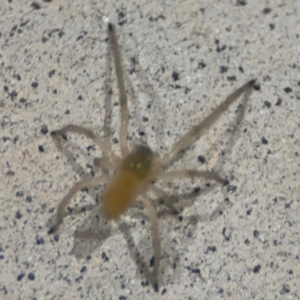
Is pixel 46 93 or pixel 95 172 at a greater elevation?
pixel 46 93

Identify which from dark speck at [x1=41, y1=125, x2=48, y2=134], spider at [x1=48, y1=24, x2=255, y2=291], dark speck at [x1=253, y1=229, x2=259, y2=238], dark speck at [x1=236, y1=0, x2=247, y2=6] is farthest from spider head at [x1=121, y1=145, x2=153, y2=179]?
dark speck at [x1=236, y1=0, x2=247, y2=6]

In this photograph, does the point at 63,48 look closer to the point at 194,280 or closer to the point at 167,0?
the point at 167,0

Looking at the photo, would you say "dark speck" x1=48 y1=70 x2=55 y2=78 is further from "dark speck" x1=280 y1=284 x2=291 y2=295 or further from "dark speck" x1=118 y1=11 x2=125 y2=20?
"dark speck" x1=280 y1=284 x2=291 y2=295

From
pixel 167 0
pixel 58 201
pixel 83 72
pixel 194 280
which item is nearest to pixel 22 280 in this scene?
pixel 58 201

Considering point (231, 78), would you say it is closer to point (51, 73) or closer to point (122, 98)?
point (122, 98)

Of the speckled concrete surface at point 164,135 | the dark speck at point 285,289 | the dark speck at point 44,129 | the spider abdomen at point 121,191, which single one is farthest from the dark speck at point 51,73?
the dark speck at point 285,289

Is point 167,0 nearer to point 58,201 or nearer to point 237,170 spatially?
point 237,170

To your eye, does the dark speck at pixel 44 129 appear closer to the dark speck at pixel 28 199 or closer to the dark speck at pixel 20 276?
the dark speck at pixel 28 199

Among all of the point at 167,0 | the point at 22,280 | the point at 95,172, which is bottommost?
the point at 22,280
